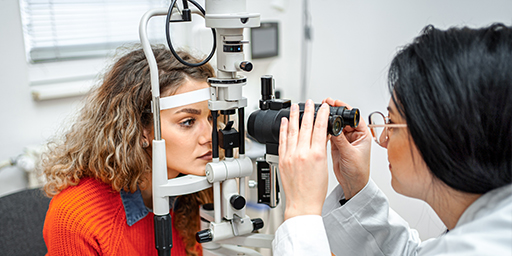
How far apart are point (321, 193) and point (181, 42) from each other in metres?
1.71

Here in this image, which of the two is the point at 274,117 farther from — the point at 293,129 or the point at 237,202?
the point at 237,202

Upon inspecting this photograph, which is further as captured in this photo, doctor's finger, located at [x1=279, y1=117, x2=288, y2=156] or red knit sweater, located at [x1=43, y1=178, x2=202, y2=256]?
red knit sweater, located at [x1=43, y1=178, x2=202, y2=256]

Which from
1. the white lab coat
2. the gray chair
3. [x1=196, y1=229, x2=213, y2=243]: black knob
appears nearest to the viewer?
the white lab coat

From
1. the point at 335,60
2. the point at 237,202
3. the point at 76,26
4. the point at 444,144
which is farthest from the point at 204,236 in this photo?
the point at 335,60

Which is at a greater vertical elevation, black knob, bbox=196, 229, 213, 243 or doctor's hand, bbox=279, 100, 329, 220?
doctor's hand, bbox=279, 100, 329, 220

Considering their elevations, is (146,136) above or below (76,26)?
below

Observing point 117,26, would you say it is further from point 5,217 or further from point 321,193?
point 321,193

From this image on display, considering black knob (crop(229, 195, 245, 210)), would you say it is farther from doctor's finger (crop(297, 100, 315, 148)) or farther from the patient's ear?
the patient's ear

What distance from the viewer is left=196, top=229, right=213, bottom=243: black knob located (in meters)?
0.96

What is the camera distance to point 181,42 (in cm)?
229

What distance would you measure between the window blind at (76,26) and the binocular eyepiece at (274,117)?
1.27 m

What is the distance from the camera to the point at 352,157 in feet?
3.44

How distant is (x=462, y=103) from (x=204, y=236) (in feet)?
2.05

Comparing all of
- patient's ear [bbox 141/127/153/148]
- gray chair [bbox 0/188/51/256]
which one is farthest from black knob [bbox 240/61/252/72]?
gray chair [bbox 0/188/51/256]
